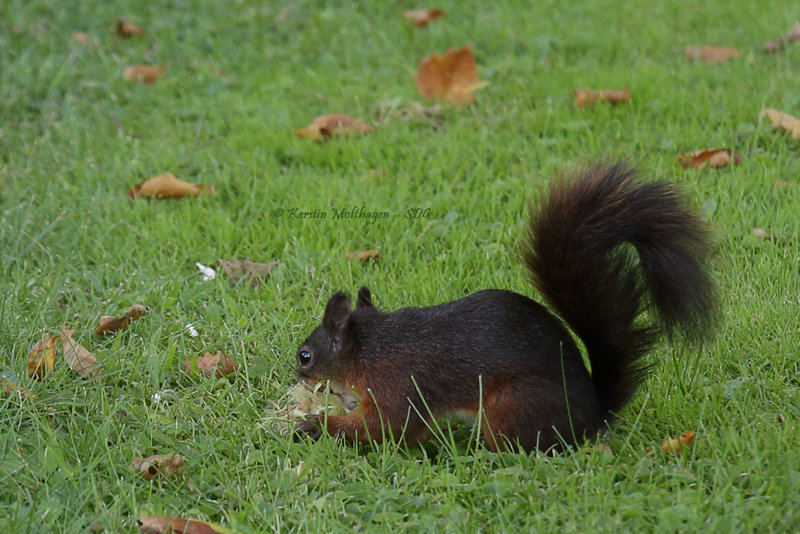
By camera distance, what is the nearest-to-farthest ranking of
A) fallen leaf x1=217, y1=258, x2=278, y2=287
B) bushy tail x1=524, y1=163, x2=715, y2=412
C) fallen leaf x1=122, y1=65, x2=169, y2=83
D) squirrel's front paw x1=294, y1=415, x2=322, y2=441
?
bushy tail x1=524, y1=163, x2=715, y2=412
squirrel's front paw x1=294, y1=415, x2=322, y2=441
fallen leaf x1=217, y1=258, x2=278, y2=287
fallen leaf x1=122, y1=65, x2=169, y2=83

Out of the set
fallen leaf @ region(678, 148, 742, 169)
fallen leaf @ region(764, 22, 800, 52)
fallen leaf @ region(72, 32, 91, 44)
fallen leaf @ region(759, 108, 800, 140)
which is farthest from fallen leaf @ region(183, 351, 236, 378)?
fallen leaf @ region(764, 22, 800, 52)

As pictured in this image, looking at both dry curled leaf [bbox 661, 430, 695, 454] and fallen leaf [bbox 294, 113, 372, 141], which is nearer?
dry curled leaf [bbox 661, 430, 695, 454]

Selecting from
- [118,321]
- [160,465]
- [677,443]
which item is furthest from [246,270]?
[677,443]

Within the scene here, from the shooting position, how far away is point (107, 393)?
2.63m

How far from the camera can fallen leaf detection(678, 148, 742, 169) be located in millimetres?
3670

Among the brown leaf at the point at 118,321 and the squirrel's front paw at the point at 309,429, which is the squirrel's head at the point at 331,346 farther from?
the brown leaf at the point at 118,321

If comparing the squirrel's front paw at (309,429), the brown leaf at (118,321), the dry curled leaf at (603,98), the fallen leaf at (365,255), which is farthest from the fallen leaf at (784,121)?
the brown leaf at (118,321)

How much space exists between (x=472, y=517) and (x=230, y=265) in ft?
4.98

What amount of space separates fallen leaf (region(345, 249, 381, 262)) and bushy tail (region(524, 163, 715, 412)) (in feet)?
3.23

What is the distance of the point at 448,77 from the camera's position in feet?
14.8

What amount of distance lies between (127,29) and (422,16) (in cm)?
162

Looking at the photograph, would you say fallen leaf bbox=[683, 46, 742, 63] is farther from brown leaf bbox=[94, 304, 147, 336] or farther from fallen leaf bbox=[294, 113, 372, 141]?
brown leaf bbox=[94, 304, 147, 336]

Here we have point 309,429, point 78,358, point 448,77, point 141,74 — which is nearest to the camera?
point 309,429

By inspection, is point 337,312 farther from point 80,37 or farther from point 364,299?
point 80,37
